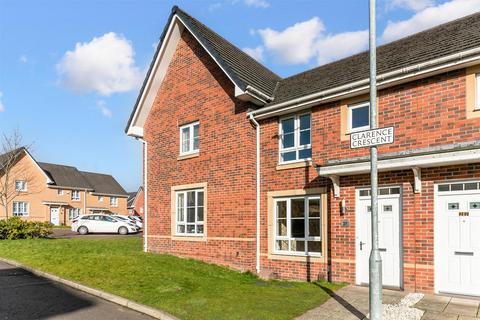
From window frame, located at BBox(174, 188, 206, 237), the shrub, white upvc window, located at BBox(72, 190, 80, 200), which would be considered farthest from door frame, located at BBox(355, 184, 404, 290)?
white upvc window, located at BBox(72, 190, 80, 200)

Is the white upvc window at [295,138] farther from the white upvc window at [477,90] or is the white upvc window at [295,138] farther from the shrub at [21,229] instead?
the shrub at [21,229]

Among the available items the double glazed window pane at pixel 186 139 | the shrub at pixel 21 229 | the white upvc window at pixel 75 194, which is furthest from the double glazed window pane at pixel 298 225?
the white upvc window at pixel 75 194

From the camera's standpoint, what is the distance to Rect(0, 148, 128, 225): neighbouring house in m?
41.9

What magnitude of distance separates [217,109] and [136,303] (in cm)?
759

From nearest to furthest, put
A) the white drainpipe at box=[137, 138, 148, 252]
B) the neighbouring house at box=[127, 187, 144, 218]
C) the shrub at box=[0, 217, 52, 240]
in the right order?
the white drainpipe at box=[137, 138, 148, 252], the shrub at box=[0, 217, 52, 240], the neighbouring house at box=[127, 187, 144, 218]

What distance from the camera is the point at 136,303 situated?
27.5 ft

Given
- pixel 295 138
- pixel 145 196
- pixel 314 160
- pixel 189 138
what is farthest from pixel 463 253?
pixel 145 196

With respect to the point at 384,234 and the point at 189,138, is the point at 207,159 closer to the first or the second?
the point at 189,138

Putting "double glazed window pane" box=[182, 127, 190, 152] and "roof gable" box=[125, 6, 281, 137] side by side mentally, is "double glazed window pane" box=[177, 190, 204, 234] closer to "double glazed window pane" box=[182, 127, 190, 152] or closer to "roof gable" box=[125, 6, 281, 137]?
"double glazed window pane" box=[182, 127, 190, 152]

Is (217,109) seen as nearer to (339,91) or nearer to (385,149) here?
(339,91)

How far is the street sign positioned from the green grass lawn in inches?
139

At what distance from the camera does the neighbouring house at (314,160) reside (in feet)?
29.1

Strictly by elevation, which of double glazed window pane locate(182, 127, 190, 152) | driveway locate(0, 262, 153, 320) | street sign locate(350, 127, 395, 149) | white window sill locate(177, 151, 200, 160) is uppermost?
double glazed window pane locate(182, 127, 190, 152)

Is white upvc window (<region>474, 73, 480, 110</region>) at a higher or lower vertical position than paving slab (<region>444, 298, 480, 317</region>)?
higher
